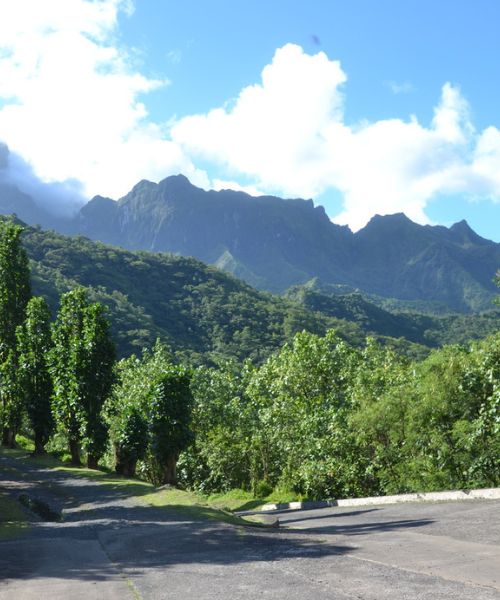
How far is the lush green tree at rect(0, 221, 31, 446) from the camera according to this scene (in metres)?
36.6

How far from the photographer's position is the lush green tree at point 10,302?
3662 cm

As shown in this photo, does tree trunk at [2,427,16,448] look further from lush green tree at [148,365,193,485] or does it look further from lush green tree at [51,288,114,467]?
lush green tree at [148,365,193,485]

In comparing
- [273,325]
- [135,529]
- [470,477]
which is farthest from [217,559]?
[273,325]

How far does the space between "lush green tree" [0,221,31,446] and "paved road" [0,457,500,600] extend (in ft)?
70.5

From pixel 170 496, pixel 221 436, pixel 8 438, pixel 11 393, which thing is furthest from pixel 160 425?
pixel 8 438

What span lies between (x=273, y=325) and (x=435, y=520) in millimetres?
127846

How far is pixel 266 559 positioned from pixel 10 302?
109 feet

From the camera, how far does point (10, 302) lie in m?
39.1

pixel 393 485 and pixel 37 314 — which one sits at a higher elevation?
pixel 37 314

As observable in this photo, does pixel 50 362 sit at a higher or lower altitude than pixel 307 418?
higher

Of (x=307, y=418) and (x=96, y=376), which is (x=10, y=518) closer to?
(x=96, y=376)

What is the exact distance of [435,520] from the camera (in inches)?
533

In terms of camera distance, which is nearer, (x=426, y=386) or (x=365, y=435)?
(x=426, y=386)

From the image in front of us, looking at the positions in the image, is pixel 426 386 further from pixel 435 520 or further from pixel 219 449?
pixel 219 449
